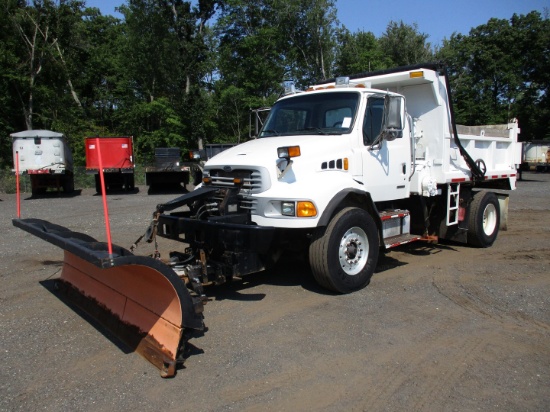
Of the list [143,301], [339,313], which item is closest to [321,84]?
[339,313]

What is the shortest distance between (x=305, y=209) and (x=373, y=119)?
2045 mm

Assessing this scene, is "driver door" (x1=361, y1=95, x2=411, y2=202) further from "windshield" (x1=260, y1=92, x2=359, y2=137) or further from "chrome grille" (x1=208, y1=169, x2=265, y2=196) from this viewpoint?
"chrome grille" (x1=208, y1=169, x2=265, y2=196)

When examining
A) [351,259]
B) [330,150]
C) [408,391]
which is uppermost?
[330,150]

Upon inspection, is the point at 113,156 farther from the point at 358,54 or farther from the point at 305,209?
the point at 358,54

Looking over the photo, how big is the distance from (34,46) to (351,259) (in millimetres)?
37640

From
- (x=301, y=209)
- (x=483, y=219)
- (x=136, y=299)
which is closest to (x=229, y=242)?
(x=301, y=209)

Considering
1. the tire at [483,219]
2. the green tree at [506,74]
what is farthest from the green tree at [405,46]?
the tire at [483,219]

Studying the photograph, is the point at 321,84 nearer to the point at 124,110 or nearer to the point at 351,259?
the point at 351,259

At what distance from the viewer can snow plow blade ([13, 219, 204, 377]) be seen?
3.97 meters

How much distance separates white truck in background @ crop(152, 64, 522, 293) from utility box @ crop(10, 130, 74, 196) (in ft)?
59.4

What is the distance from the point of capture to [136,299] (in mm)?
4719

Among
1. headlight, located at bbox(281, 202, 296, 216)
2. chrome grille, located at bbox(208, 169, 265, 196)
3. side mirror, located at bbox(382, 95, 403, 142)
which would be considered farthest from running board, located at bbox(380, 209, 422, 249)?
chrome grille, located at bbox(208, 169, 265, 196)

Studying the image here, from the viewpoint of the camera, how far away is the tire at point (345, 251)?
19.0 feet

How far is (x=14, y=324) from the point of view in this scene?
5270mm
